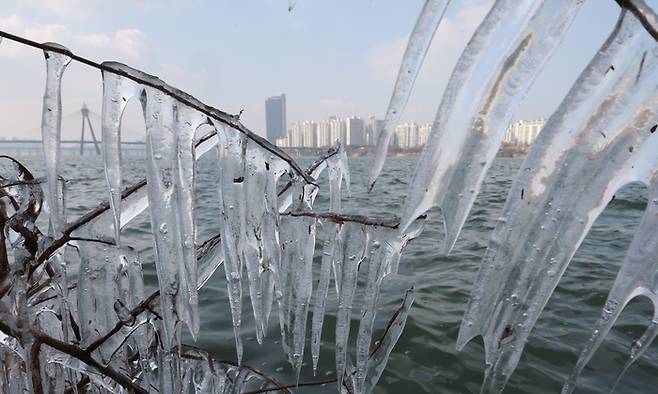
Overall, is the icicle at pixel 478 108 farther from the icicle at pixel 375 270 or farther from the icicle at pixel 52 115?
the icicle at pixel 52 115

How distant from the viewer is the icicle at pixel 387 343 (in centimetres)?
169

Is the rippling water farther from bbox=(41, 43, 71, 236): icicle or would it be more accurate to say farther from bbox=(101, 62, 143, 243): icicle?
bbox=(41, 43, 71, 236): icicle

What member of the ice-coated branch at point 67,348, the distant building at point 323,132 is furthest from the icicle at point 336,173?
the distant building at point 323,132

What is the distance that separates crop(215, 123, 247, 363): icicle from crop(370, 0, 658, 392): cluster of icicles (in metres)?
0.46

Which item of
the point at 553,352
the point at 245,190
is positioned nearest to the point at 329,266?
the point at 245,190

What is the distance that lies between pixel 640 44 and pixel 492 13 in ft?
0.93

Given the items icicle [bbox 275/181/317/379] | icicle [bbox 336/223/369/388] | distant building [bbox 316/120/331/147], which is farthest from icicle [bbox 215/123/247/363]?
distant building [bbox 316/120/331/147]

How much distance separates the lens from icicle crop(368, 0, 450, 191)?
89cm

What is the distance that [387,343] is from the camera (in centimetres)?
178

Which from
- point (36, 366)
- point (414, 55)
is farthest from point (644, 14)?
point (36, 366)

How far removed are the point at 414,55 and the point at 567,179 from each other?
46 cm

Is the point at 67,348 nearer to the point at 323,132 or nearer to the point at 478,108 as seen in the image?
the point at 478,108

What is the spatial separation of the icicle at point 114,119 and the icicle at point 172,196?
0.18 feet

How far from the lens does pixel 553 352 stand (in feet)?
12.8
